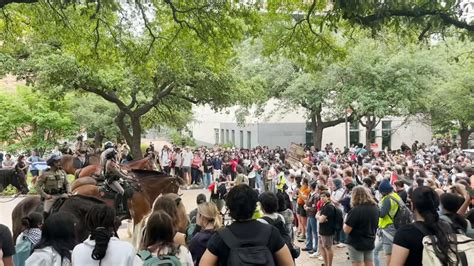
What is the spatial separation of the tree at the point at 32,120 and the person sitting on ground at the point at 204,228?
25.3 metres

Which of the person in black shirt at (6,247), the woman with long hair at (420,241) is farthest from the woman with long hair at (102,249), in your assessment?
the woman with long hair at (420,241)

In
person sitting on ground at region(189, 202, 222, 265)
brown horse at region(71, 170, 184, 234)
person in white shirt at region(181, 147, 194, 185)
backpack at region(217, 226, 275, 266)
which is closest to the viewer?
backpack at region(217, 226, 275, 266)

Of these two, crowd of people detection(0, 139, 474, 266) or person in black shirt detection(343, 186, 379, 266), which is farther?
person in black shirt detection(343, 186, 379, 266)

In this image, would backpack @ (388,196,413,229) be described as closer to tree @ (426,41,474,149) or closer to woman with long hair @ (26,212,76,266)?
woman with long hair @ (26,212,76,266)

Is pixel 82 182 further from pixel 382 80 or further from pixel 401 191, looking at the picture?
pixel 382 80

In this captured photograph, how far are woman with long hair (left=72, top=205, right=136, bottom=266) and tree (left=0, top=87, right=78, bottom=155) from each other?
2632cm

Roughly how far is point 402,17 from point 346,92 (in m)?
20.3

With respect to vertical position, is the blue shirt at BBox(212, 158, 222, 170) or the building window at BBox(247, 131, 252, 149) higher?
the building window at BBox(247, 131, 252, 149)

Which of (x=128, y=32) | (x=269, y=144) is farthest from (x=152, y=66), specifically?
(x=269, y=144)

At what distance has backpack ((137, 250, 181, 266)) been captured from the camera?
429cm

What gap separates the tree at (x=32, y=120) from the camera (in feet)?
98.1

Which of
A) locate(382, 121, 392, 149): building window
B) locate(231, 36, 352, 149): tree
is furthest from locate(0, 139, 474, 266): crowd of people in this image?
locate(382, 121, 392, 149): building window

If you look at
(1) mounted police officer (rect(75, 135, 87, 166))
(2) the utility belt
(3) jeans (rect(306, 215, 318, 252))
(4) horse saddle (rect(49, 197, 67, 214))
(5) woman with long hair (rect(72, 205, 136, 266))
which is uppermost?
(1) mounted police officer (rect(75, 135, 87, 166))

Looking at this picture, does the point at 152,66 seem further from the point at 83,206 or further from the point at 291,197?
the point at 83,206
